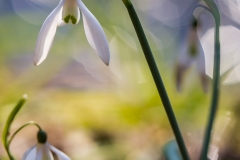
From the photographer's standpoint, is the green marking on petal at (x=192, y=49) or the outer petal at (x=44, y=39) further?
the green marking on petal at (x=192, y=49)

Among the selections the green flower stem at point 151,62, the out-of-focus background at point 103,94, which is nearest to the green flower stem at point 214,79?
the green flower stem at point 151,62

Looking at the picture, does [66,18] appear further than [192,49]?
No

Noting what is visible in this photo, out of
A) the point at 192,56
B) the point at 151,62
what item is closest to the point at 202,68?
the point at 192,56

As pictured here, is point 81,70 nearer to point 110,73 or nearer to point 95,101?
point 110,73

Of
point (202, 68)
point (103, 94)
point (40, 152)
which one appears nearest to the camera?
point (40, 152)

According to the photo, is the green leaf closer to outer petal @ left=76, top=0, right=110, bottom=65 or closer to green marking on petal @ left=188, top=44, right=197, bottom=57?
outer petal @ left=76, top=0, right=110, bottom=65

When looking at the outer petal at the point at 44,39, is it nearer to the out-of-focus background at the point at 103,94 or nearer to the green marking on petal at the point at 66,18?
the green marking on petal at the point at 66,18

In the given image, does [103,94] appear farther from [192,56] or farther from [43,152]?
[43,152]
